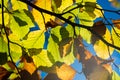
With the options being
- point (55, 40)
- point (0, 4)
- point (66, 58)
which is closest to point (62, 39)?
point (55, 40)

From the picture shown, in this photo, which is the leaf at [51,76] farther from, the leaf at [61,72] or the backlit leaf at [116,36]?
the backlit leaf at [116,36]

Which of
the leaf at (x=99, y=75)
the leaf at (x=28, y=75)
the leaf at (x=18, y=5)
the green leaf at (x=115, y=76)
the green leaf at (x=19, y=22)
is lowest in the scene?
the green leaf at (x=115, y=76)

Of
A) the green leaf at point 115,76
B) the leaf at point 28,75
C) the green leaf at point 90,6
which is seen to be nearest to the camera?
the leaf at point 28,75

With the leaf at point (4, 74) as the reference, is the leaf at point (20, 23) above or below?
above

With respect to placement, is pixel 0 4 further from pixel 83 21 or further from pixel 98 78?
pixel 98 78

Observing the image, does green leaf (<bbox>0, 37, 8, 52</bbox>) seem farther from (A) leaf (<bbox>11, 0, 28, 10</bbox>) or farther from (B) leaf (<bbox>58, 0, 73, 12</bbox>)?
(B) leaf (<bbox>58, 0, 73, 12</bbox>)

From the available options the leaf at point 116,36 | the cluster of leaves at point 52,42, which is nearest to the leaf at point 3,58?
the cluster of leaves at point 52,42

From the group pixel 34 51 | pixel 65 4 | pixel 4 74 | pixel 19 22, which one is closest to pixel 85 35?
pixel 65 4

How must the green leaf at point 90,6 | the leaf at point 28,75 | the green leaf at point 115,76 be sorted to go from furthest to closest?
the green leaf at point 115,76 → the green leaf at point 90,6 → the leaf at point 28,75

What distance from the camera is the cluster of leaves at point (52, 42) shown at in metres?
1.55

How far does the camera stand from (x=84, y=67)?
5.65 feet

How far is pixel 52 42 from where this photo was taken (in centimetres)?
159

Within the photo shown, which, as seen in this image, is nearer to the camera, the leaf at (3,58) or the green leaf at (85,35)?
the leaf at (3,58)

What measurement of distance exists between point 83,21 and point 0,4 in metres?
0.54
